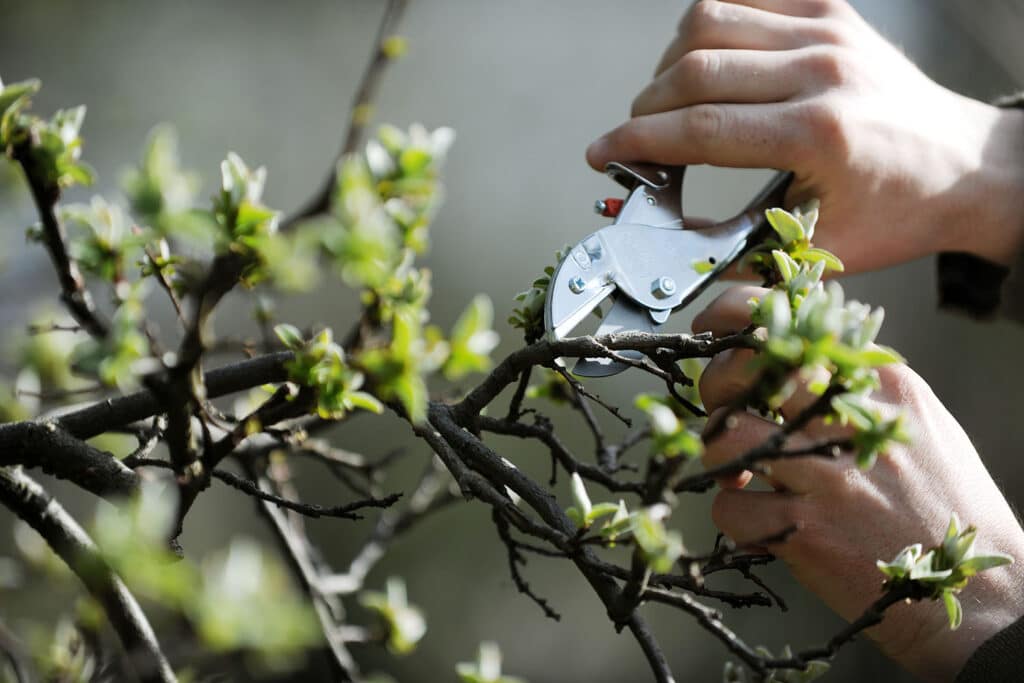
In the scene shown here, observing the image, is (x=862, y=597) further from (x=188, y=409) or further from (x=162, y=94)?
(x=162, y=94)

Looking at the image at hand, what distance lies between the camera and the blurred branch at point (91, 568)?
476 millimetres

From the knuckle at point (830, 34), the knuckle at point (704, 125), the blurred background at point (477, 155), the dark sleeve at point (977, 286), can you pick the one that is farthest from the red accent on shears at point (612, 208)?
A: the blurred background at point (477, 155)

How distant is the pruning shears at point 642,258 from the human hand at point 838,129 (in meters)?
0.05

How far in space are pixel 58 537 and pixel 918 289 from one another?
3542 millimetres

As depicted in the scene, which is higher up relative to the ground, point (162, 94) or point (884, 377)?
point (162, 94)

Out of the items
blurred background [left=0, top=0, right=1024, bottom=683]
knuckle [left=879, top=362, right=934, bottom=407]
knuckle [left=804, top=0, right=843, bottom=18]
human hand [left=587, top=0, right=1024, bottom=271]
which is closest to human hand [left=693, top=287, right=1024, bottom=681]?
knuckle [left=879, top=362, right=934, bottom=407]

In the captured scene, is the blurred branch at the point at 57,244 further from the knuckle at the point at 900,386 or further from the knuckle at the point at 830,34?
the knuckle at the point at 830,34

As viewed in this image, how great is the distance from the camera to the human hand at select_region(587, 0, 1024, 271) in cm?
86

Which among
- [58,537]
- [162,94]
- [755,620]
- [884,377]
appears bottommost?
[755,620]

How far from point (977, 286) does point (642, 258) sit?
74 centimetres

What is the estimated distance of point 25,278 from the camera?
1068 mm

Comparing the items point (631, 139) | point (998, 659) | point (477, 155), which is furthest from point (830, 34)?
point (477, 155)

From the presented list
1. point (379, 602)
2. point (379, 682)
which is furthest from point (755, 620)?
point (379, 682)

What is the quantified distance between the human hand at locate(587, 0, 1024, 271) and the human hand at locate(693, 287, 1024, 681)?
249 millimetres
